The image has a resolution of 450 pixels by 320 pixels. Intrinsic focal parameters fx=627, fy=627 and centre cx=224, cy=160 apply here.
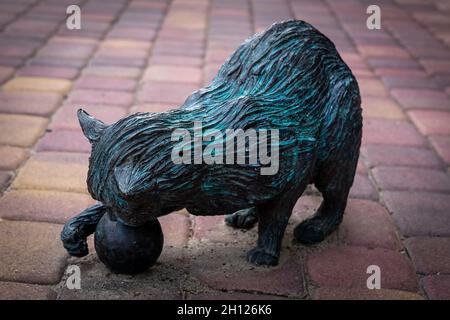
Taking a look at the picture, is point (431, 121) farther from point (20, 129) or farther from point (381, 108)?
point (20, 129)

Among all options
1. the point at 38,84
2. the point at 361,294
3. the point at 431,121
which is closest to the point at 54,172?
the point at 38,84

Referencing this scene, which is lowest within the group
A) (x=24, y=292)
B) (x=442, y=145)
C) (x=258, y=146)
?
(x=442, y=145)

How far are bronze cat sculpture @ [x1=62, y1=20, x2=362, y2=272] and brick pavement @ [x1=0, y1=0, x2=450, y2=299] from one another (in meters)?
0.21

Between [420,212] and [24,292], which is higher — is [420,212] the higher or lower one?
the lower one

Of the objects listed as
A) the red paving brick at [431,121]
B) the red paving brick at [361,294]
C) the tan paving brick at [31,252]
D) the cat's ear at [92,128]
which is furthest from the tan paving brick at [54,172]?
the red paving brick at [431,121]

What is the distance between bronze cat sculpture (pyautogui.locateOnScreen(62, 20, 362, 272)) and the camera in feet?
7.84

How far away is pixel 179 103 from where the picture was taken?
15.6ft

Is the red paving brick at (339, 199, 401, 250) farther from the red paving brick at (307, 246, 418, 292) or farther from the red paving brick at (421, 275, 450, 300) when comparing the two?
the red paving brick at (421, 275, 450, 300)

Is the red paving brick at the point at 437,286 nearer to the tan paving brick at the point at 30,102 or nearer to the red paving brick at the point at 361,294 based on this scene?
the red paving brick at the point at 361,294

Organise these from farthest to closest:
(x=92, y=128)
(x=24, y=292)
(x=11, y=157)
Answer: (x=11, y=157), (x=24, y=292), (x=92, y=128)

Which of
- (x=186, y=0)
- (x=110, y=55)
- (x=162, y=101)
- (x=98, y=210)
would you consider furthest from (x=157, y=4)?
(x=98, y=210)

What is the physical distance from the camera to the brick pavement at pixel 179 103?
9.14 feet

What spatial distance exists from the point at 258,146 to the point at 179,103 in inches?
90.2
